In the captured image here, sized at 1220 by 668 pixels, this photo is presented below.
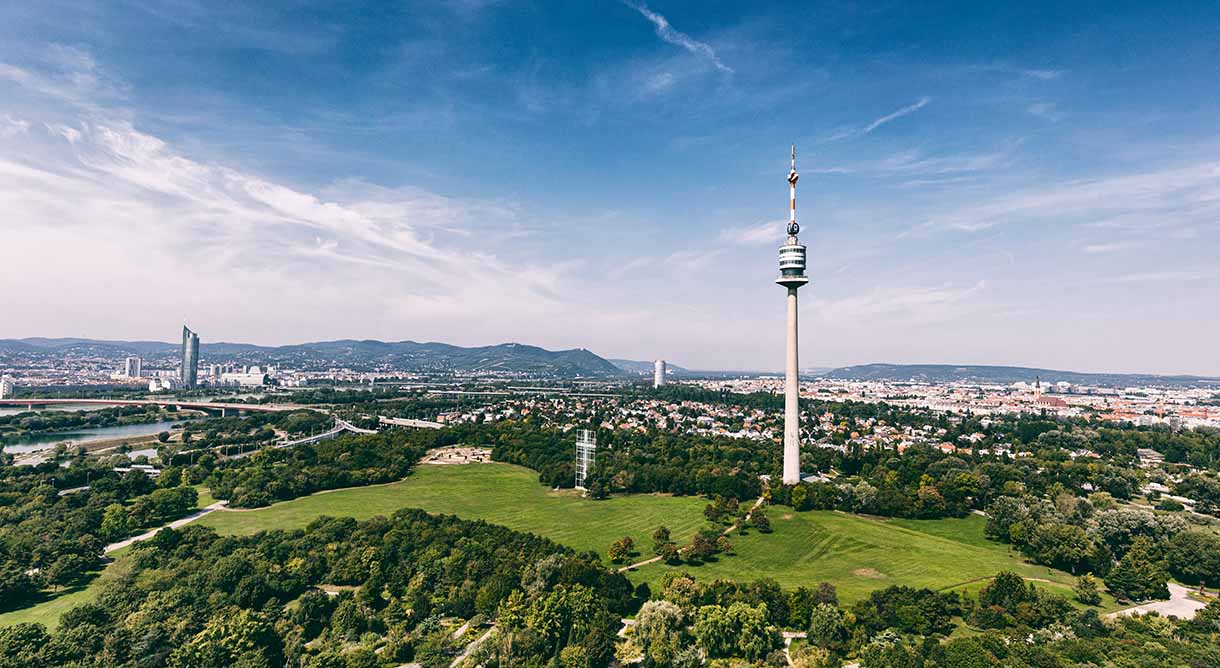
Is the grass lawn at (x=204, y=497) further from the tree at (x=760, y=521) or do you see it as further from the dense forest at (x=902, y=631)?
the tree at (x=760, y=521)

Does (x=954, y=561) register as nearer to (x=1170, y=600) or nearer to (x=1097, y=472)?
(x=1170, y=600)

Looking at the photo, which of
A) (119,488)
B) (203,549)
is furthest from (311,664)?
(119,488)

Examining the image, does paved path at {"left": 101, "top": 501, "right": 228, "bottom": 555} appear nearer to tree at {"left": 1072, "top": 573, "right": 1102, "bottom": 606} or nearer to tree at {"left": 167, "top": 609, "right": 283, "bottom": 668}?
tree at {"left": 167, "top": 609, "right": 283, "bottom": 668}

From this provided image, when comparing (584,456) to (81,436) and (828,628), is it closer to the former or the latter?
(828,628)

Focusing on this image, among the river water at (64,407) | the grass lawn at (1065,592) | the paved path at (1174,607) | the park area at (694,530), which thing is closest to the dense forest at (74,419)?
the river water at (64,407)

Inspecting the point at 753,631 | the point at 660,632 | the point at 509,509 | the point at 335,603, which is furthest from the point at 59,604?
the point at 753,631

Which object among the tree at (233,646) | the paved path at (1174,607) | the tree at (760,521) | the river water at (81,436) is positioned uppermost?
the tree at (233,646)

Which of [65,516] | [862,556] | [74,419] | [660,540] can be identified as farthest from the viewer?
[74,419]
